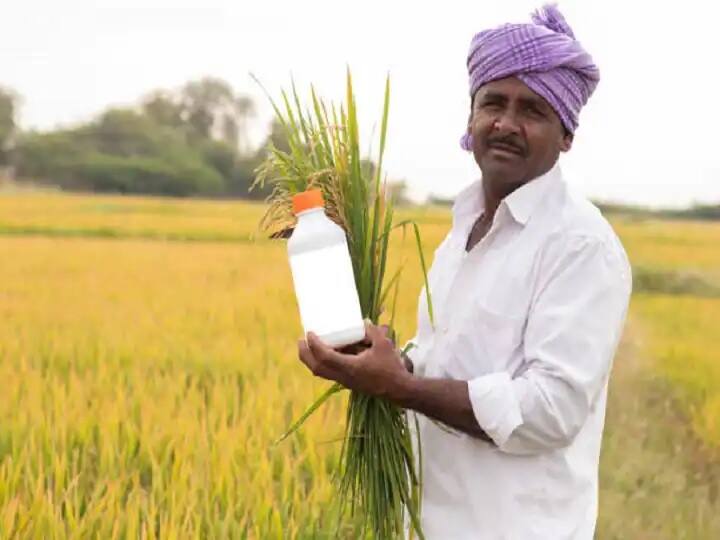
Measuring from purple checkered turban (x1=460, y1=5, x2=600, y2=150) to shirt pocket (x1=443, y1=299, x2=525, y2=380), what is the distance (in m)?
0.27

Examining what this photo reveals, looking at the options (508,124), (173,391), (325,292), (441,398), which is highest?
(508,124)

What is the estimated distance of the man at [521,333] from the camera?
1.11m

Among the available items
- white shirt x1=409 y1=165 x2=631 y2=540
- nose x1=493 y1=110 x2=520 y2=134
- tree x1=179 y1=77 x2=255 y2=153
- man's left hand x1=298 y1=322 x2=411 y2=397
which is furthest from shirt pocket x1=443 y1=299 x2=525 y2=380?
tree x1=179 y1=77 x2=255 y2=153

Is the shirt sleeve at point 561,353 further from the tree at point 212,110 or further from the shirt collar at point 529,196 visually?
Result: the tree at point 212,110

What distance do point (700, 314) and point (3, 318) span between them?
3568mm

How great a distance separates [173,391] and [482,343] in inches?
62.1

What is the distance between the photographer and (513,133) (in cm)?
118

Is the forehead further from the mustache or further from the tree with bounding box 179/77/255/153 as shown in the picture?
the tree with bounding box 179/77/255/153

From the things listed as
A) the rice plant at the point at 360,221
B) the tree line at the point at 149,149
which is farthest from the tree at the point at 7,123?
the rice plant at the point at 360,221

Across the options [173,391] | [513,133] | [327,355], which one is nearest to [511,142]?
[513,133]

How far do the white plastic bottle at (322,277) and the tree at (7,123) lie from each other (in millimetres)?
4402

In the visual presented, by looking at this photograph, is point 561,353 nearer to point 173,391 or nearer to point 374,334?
point 374,334

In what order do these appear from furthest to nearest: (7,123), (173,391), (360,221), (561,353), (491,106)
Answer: (7,123)
(173,391)
(360,221)
(491,106)
(561,353)

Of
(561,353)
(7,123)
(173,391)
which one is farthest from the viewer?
(7,123)
